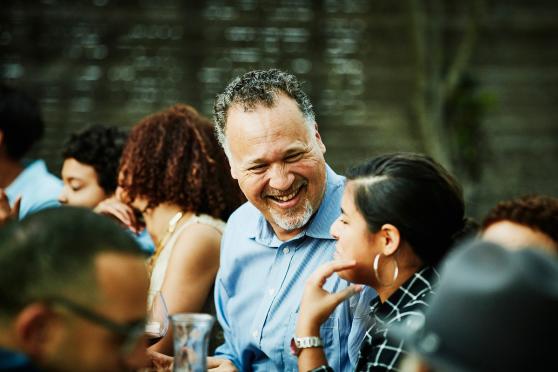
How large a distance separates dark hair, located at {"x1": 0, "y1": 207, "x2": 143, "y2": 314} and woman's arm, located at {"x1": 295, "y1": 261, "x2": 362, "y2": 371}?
2.66 feet

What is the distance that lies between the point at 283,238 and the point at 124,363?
1.40m

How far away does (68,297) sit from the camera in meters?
1.55

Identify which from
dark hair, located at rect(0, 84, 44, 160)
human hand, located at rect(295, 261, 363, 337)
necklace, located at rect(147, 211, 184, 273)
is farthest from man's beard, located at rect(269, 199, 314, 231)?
dark hair, located at rect(0, 84, 44, 160)

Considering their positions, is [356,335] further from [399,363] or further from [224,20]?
[224,20]

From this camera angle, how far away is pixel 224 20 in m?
7.67

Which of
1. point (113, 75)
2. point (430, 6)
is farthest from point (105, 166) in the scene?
point (430, 6)

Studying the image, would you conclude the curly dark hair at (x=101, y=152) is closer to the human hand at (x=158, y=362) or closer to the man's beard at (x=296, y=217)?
the man's beard at (x=296, y=217)

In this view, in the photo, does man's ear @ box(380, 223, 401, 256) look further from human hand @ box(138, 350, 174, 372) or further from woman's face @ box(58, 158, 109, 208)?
woman's face @ box(58, 158, 109, 208)

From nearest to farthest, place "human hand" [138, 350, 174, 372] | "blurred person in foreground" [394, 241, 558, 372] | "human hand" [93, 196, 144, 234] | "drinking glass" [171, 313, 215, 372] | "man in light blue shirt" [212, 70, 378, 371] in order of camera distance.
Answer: "blurred person in foreground" [394, 241, 558, 372], "drinking glass" [171, 313, 215, 372], "human hand" [138, 350, 174, 372], "man in light blue shirt" [212, 70, 378, 371], "human hand" [93, 196, 144, 234]

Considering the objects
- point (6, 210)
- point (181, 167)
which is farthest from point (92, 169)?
point (181, 167)

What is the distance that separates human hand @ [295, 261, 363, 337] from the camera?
2.33 metres

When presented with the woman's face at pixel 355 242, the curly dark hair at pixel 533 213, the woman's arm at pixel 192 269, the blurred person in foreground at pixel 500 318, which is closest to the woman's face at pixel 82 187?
the woman's arm at pixel 192 269

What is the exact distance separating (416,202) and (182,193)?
1.41 metres

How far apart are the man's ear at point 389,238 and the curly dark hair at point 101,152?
2.36 metres
